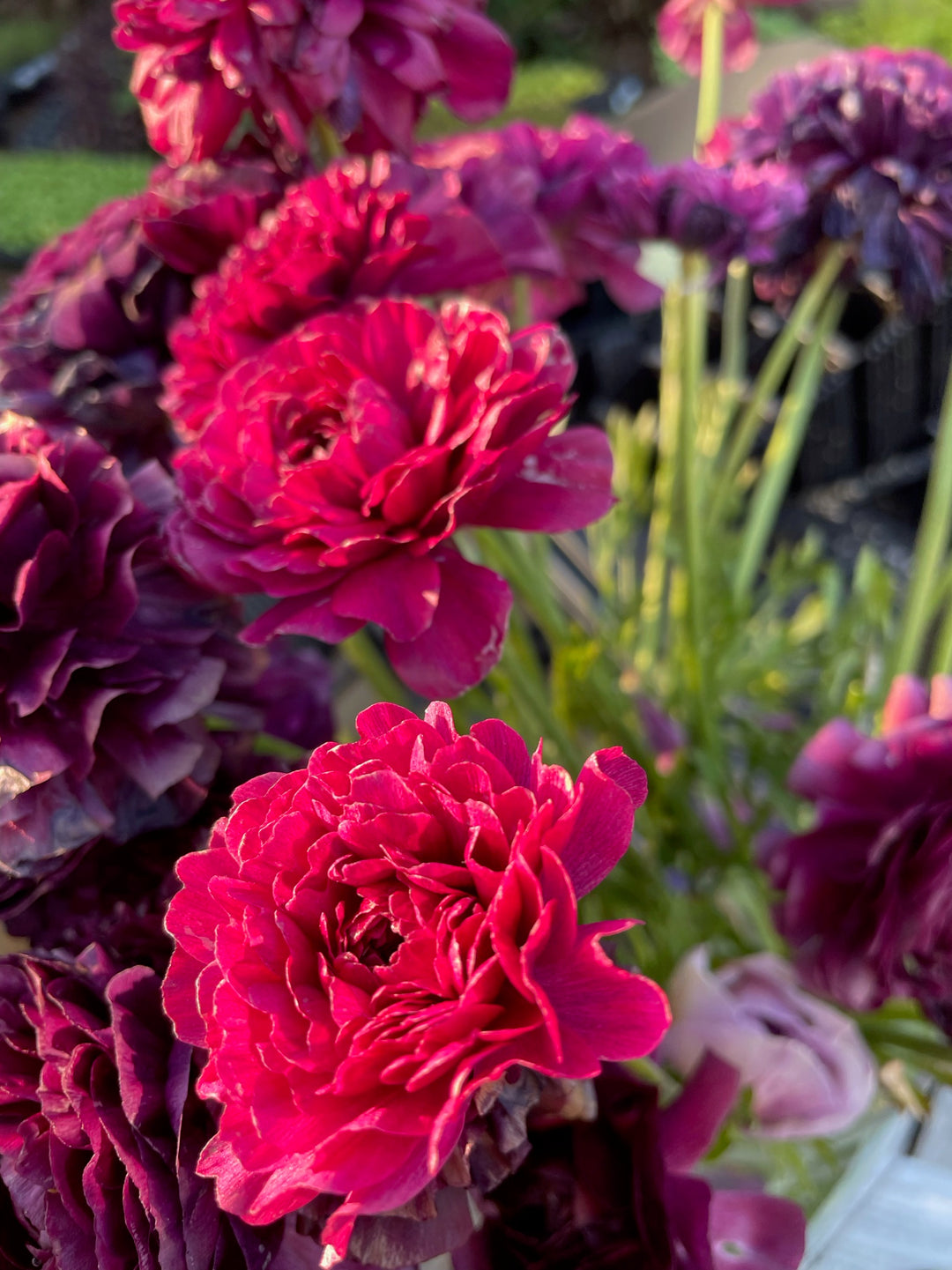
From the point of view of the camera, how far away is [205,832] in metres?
0.20

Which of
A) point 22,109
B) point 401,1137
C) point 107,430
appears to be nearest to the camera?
point 401,1137

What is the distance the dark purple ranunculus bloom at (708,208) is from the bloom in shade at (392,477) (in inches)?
4.1

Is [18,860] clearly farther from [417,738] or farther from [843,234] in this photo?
[843,234]

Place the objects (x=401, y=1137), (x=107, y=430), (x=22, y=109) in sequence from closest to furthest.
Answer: (x=401, y=1137)
(x=107, y=430)
(x=22, y=109)

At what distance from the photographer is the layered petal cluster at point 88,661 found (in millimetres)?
185

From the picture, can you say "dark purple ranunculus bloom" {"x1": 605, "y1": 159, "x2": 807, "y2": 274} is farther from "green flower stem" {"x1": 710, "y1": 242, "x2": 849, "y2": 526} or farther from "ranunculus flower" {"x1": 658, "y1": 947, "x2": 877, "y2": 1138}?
"ranunculus flower" {"x1": 658, "y1": 947, "x2": 877, "y2": 1138}

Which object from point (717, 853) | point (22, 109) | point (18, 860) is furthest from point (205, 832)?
point (22, 109)

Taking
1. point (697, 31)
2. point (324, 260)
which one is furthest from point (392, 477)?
point (697, 31)

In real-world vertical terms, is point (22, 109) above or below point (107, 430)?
below

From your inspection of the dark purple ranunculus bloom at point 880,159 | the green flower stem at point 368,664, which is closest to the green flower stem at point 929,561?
the dark purple ranunculus bloom at point 880,159

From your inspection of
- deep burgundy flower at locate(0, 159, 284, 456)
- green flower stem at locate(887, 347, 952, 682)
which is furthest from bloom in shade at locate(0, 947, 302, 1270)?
green flower stem at locate(887, 347, 952, 682)

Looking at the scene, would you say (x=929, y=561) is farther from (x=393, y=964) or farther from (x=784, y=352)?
(x=393, y=964)

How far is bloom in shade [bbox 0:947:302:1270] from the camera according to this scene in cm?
15

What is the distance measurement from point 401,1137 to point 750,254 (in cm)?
25
